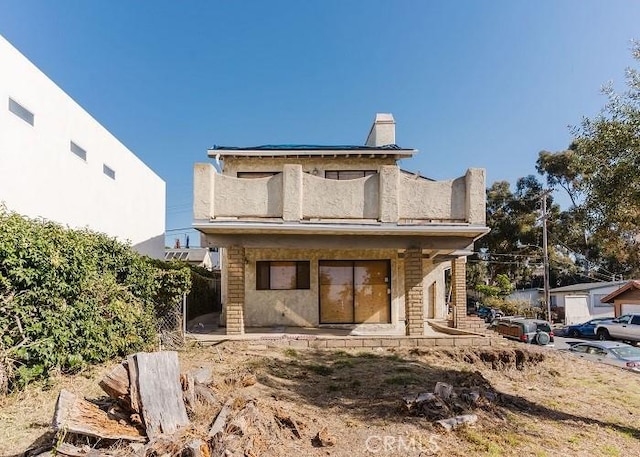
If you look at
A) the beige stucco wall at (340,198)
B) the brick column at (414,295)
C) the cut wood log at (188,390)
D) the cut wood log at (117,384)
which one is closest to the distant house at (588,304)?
the brick column at (414,295)

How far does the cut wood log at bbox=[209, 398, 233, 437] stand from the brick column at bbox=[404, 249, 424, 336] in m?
6.74

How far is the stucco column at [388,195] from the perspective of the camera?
991cm

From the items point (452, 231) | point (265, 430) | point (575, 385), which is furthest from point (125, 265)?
point (575, 385)

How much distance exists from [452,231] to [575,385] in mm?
4371

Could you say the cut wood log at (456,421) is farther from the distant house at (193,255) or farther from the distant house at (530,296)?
the distant house at (530,296)

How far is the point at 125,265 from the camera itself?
8266mm

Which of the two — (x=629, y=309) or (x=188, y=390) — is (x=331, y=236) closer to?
(x=188, y=390)

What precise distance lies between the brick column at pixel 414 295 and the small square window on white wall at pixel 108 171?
10.8m

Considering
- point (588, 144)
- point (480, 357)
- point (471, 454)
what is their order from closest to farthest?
1. point (471, 454)
2. point (588, 144)
3. point (480, 357)

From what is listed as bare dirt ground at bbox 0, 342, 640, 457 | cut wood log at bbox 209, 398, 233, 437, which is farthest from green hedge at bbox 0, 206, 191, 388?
cut wood log at bbox 209, 398, 233, 437

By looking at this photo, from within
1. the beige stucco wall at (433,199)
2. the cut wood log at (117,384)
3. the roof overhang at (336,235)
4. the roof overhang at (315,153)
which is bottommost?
the cut wood log at (117,384)

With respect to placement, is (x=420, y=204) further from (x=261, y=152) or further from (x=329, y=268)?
(x=261, y=152)

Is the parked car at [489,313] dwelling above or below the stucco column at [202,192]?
below

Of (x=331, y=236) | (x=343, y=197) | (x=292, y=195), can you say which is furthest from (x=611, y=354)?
(x=292, y=195)
